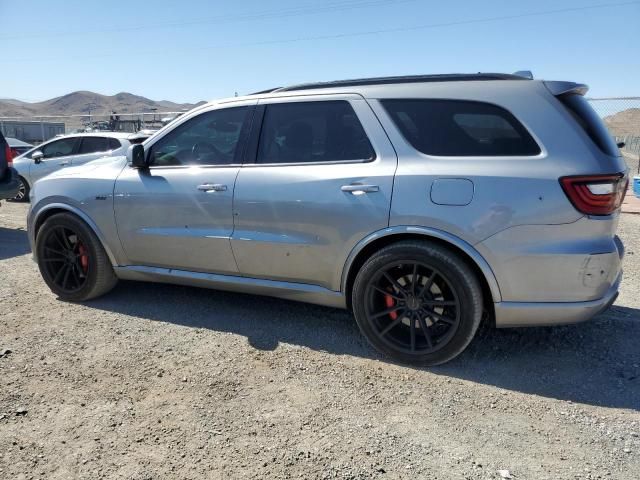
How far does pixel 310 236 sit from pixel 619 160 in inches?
79.9

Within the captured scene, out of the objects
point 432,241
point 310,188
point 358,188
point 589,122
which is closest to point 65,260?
point 310,188

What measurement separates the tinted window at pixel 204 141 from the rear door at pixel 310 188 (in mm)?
208

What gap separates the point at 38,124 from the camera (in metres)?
25.2

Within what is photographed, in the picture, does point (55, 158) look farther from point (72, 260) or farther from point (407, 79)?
point (407, 79)

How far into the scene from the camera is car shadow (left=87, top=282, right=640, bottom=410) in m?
3.03

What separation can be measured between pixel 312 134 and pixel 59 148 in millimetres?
8671

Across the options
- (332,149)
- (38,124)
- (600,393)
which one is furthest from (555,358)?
(38,124)

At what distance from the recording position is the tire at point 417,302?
9.85ft

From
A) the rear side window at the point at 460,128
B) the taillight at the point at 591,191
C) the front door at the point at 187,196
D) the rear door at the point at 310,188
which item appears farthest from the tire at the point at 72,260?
Answer: the taillight at the point at 591,191

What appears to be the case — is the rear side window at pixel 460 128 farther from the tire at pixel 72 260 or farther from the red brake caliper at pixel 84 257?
the red brake caliper at pixel 84 257

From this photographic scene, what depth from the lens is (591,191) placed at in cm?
271

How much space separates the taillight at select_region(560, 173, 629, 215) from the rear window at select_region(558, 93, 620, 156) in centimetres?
25

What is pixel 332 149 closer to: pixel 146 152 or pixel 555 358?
pixel 146 152

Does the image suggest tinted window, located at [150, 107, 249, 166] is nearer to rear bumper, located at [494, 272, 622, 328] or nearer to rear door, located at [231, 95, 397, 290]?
rear door, located at [231, 95, 397, 290]
